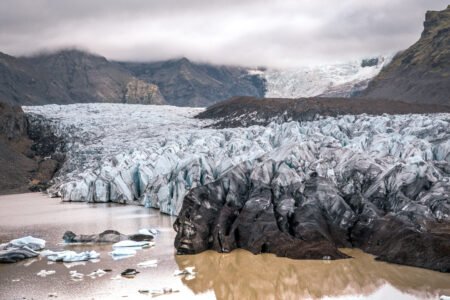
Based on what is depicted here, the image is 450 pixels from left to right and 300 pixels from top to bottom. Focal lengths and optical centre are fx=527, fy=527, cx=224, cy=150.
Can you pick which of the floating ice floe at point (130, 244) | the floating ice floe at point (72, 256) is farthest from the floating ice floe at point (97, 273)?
the floating ice floe at point (130, 244)

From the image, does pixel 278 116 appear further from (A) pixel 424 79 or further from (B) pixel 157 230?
(A) pixel 424 79

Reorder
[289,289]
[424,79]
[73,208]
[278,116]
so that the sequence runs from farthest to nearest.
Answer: [424,79], [278,116], [73,208], [289,289]

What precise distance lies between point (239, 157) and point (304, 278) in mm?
11180

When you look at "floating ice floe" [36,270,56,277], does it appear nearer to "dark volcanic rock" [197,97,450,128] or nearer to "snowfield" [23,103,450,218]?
"snowfield" [23,103,450,218]

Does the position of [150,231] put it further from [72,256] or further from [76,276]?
[76,276]

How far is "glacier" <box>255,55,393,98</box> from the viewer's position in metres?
172

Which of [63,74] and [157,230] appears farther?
[63,74]

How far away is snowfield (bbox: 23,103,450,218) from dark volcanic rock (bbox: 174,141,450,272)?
124 mm

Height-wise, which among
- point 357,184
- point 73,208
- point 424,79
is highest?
point 424,79

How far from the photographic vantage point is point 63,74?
654ft

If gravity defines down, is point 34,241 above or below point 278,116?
below

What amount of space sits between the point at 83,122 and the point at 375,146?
121 feet

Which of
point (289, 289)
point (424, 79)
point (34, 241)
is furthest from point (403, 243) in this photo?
point (424, 79)

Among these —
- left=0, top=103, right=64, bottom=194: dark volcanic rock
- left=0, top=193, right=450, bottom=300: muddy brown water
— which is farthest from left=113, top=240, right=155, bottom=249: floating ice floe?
left=0, top=103, right=64, bottom=194: dark volcanic rock
